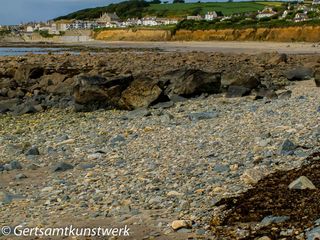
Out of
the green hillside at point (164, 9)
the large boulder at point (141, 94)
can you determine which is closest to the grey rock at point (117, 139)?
the large boulder at point (141, 94)

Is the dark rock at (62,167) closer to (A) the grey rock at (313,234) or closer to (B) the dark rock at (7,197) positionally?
(B) the dark rock at (7,197)

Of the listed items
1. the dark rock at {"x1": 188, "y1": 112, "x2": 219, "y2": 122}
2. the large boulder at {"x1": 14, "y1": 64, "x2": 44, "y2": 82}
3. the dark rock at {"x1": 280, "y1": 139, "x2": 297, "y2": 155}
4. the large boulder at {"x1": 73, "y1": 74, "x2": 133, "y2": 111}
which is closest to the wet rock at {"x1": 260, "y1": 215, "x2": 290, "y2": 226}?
the dark rock at {"x1": 280, "y1": 139, "x2": 297, "y2": 155}

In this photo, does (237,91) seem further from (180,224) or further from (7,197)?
(180,224)

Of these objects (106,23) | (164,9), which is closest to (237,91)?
(164,9)

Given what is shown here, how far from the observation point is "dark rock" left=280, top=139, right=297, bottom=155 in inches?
313

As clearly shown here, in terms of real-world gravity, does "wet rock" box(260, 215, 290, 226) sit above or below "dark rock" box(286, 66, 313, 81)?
above

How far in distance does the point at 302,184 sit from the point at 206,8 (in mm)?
130339

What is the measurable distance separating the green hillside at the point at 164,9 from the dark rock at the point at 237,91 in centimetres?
10146

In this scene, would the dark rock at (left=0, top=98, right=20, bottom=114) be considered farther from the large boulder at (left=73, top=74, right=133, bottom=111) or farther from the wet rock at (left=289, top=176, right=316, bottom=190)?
the wet rock at (left=289, top=176, right=316, bottom=190)

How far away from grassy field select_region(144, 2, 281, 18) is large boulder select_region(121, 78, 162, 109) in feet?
337

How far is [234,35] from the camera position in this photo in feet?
237

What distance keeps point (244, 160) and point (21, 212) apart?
337cm

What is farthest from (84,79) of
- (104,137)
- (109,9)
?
(109,9)

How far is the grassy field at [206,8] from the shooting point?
120m
